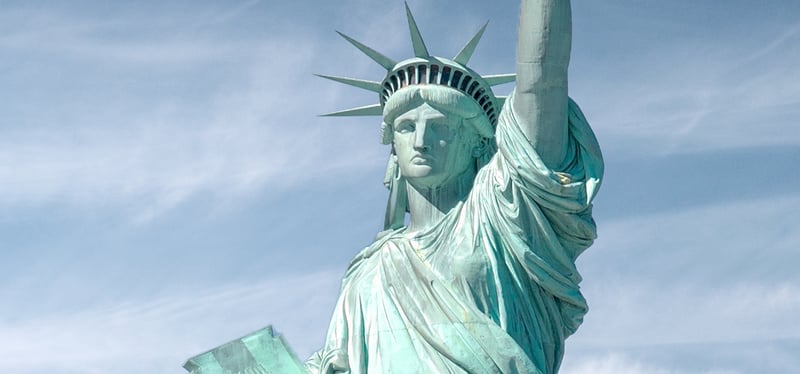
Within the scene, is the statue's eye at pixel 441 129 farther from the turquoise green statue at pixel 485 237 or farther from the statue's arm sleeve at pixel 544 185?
the statue's arm sleeve at pixel 544 185

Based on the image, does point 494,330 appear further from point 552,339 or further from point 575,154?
point 575,154

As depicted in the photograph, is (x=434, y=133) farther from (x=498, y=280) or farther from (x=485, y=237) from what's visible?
(x=498, y=280)

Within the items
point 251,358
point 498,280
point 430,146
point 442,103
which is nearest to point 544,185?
point 498,280

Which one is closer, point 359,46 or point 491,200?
point 491,200

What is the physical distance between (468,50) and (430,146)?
136 cm

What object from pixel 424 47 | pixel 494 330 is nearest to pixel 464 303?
pixel 494 330

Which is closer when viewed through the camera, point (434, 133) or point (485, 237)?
point (485, 237)

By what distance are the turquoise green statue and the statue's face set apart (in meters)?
0.01

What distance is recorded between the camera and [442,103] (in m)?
17.0

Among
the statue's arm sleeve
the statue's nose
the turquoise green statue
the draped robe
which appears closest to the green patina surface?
the turquoise green statue

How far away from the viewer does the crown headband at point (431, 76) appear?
17.1 meters

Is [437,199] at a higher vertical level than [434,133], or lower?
lower

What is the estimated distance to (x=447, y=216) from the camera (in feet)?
54.7

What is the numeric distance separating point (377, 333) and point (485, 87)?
10.2 feet
